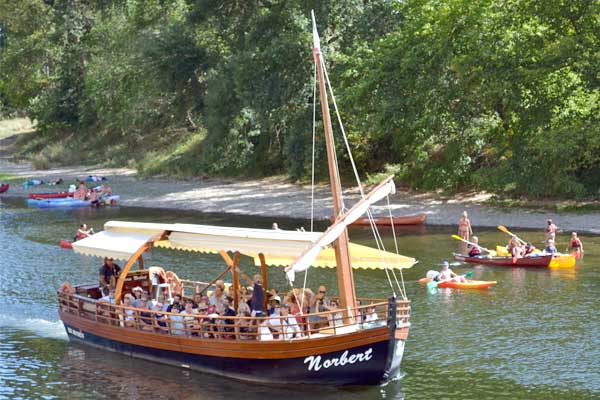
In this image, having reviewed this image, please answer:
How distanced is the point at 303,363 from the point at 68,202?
143ft

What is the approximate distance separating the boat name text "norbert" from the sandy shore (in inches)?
970

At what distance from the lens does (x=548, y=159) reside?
46.9m

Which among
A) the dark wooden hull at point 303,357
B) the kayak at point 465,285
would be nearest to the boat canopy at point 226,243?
the dark wooden hull at point 303,357

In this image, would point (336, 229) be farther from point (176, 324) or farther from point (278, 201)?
point (278, 201)

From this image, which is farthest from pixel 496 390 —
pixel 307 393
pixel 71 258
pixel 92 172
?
pixel 92 172

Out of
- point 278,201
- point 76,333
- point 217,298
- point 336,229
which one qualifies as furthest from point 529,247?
point 278,201

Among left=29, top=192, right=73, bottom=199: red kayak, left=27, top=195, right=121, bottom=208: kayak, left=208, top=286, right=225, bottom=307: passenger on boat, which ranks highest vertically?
left=29, top=192, right=73, bottom=199: red kayak

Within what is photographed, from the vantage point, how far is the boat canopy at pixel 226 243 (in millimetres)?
22359

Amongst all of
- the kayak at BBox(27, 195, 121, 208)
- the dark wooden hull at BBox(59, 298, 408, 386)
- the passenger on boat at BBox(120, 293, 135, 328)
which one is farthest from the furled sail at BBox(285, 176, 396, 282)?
the kayak at BBox(27, 195, 121, 208)

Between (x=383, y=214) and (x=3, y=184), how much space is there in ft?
113

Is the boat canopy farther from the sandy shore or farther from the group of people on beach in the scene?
the sandy shore

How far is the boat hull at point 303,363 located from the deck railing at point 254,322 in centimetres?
30

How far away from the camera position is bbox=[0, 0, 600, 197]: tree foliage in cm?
4653

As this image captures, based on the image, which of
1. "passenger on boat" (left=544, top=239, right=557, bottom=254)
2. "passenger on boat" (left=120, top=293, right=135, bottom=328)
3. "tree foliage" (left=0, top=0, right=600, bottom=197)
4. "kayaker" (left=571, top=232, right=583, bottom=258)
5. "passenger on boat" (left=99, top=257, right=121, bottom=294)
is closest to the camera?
"passenger on boat" (left=120, top=293, right=135, bottom=328)
